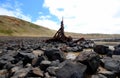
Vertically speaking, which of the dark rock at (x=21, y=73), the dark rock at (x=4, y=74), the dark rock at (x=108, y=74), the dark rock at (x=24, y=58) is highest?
the dark rock at (x=24, y=58)

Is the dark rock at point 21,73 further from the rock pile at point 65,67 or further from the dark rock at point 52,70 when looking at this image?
the dark rock at point 52,70

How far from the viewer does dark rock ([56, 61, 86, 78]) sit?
856 cm

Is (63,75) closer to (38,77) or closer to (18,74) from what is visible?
(38,77)

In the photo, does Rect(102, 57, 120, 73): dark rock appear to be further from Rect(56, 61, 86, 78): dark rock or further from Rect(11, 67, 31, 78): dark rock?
Rect(11, 67, 31, 78): dark rock

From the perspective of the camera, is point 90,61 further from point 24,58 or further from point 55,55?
point 24,58

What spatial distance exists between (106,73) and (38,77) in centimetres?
283

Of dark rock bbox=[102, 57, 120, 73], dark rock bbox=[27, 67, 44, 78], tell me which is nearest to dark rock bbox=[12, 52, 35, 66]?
dark rock bbox=[27, 67, 44, 78]

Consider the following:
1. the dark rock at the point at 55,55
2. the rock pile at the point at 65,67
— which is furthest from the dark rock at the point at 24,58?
the dark rock at the point at 55,55

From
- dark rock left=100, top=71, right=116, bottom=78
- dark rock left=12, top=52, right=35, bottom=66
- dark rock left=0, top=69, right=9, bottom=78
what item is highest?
dark rock left=12, top=52, right=35, bottom=66

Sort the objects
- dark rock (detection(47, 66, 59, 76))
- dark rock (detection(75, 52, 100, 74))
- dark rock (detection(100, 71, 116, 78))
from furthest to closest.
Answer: dark rock (detection(75, 52, 100, 74)) → dark rock (detection(100, 71, 116, 78)) → dark rock (detection(47, 66, 59, 76))

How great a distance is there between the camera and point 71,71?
861cm

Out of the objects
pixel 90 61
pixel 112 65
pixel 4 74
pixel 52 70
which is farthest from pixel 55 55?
pixel 112 65

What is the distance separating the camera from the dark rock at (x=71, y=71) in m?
8.56

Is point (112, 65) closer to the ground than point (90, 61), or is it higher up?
closer to the ground
